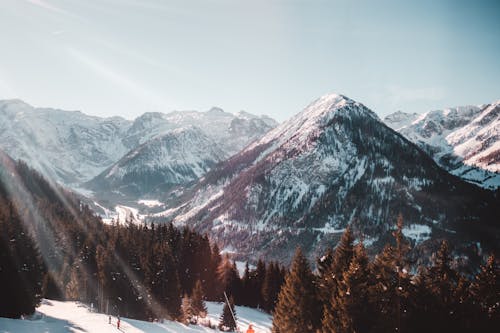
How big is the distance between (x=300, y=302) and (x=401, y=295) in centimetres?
947

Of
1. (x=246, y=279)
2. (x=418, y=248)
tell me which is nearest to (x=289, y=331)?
(x=246, y=279)

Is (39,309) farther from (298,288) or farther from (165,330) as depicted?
(298,288)

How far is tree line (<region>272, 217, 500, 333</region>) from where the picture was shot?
2727cm

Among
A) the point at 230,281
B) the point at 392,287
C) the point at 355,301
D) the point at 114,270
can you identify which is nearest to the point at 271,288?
the point at 230,281

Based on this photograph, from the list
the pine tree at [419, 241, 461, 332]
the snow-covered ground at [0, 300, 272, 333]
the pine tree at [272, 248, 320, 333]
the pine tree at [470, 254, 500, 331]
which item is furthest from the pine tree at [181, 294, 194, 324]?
the pine tree at [470, 254, 500, 331]

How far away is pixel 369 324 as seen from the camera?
2730 cm

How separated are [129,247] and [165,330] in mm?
19244

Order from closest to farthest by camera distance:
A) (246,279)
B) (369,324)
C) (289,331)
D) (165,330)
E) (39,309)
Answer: (369,324) < (289,331) < (165,330) < (39,309) < (246,279)

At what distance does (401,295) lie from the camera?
2952 centimetres

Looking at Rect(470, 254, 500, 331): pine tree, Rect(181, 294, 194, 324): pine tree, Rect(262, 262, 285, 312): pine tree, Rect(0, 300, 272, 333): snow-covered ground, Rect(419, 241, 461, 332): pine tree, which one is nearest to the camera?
Rect(470, 254, 500, 331): pine tree

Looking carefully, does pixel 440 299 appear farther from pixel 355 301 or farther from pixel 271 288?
pixel 271 288

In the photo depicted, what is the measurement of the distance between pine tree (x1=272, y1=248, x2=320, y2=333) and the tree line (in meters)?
1.67

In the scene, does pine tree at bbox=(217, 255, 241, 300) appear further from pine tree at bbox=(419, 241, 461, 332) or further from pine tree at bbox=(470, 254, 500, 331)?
pine tree at bbox=(470, 254, 500, 331)

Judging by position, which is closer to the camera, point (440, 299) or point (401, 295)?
point (401, 295)
